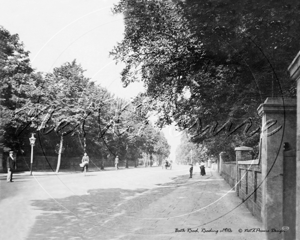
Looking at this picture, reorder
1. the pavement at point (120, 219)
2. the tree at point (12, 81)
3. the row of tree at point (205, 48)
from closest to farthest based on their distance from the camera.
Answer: the pavement at point (120, 219), the row of tree at point (205, 48), the tree at point (12, 81)

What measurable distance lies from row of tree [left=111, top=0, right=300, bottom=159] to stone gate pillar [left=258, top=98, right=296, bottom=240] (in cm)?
250

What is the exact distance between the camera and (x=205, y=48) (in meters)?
8.62

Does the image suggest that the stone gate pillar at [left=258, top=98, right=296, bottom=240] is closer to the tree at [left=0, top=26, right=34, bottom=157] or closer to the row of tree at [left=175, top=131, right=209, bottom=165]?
the row of tree at [left=175, top=131, right=209, bottom=165]

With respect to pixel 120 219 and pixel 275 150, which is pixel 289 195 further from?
pixel 120 219

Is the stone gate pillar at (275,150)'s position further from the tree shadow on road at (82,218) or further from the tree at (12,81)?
the tree at (12,81)

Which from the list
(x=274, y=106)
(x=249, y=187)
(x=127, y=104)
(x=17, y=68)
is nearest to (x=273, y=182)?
(x=274, y=106)

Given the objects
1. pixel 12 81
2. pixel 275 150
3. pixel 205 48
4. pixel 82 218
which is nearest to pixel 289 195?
pixel 275 150

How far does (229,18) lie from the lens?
25.7ft

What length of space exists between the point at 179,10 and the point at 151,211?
16.0ft

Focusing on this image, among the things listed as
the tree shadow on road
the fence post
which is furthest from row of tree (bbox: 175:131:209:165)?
the fence post

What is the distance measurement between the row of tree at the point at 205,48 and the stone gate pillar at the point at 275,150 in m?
2.50

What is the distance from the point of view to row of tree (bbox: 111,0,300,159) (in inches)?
308

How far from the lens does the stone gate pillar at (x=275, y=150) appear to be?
5414mm

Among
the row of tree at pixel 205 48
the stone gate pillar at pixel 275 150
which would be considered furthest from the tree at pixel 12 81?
the stone gate pillar at pixel 275 150
